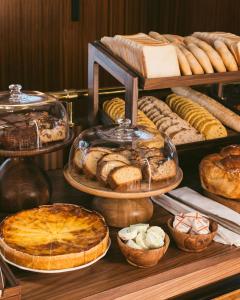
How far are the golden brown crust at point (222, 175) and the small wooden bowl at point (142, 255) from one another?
0.40 meters

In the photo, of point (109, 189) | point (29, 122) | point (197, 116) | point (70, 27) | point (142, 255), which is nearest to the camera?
point (142, 255)

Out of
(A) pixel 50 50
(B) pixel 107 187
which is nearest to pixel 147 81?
(B) pixel 107 187

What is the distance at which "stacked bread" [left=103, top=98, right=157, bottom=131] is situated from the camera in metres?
1.90

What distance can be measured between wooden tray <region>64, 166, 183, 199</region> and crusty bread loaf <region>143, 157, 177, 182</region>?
0.06 feet

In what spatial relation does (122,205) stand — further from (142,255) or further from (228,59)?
(228,59)

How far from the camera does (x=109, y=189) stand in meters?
1.39

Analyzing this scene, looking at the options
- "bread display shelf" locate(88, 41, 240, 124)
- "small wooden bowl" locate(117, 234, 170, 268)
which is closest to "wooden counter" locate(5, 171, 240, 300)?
"small wooden bowl" locate(117, 234, 170, 268)

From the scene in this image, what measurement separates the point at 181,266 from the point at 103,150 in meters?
0.39

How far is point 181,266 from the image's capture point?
1331 millimetres

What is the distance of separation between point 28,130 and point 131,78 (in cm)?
35

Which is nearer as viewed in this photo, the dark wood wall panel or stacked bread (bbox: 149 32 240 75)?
stacked bread (bbox: 149 32 240 75)

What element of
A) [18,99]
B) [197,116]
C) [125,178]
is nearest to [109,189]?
[125,178]

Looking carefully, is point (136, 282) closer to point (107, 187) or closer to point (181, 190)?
point (107, 187)

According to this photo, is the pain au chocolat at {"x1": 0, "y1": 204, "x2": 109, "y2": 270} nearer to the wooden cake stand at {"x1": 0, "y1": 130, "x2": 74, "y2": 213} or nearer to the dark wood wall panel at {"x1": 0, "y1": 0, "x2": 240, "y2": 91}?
the wooden cake stand at {"x1": 0, "y1": 130, "x2": 74, "y2": 213}
